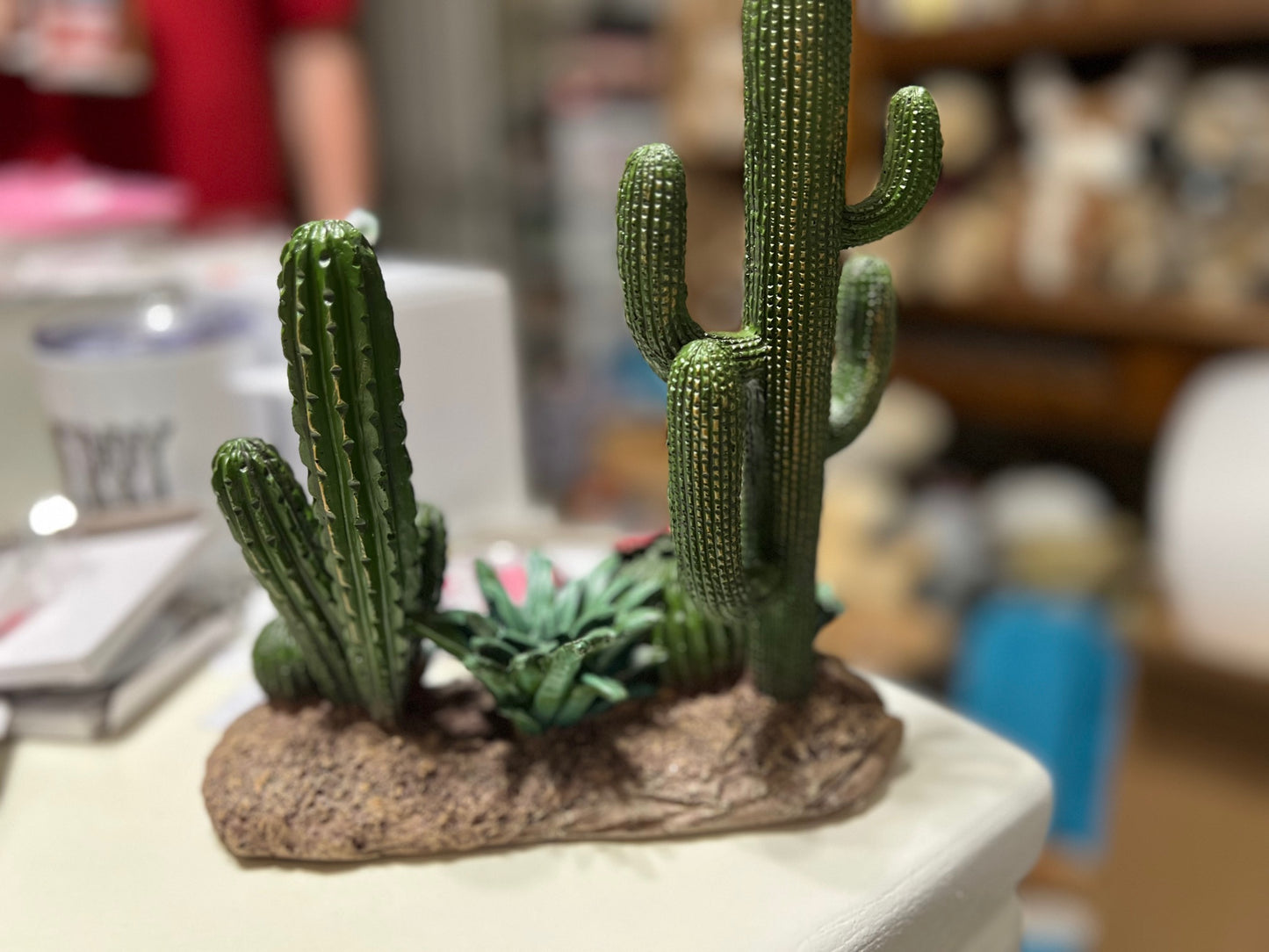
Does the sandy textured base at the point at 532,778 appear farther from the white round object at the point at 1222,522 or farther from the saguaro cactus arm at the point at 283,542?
the white round object at the point at 1222,522

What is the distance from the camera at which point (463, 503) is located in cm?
78

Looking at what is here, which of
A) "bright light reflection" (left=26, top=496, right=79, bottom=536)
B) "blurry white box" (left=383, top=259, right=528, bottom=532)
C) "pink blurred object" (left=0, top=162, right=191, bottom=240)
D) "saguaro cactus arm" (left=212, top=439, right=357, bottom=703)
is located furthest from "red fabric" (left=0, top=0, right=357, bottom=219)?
"saguaro cactus arm" (left=212, top=439, right=357, bottom=703)

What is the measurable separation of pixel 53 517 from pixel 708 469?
1.63ft

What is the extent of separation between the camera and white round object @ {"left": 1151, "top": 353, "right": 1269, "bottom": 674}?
836mm

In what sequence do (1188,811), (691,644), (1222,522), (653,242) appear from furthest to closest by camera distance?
(1188,811)
(1222,522)
(691,644)
(653,242)

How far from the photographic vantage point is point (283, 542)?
17.1 inches

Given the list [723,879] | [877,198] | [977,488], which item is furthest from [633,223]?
[977,488]

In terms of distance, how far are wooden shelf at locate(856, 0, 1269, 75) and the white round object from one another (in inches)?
15.3

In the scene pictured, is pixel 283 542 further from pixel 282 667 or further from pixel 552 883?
pixel 552 883

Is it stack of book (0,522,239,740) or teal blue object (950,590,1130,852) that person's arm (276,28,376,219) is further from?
teal blue object (950,590,1130,852)

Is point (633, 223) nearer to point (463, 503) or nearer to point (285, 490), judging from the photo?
point (285, 490)

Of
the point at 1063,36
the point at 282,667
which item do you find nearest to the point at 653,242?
the point at 282,667

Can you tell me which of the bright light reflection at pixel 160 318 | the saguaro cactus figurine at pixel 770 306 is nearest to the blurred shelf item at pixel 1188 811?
the saguaro cactus figurine at pixel 770 306

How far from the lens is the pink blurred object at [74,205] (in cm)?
104
